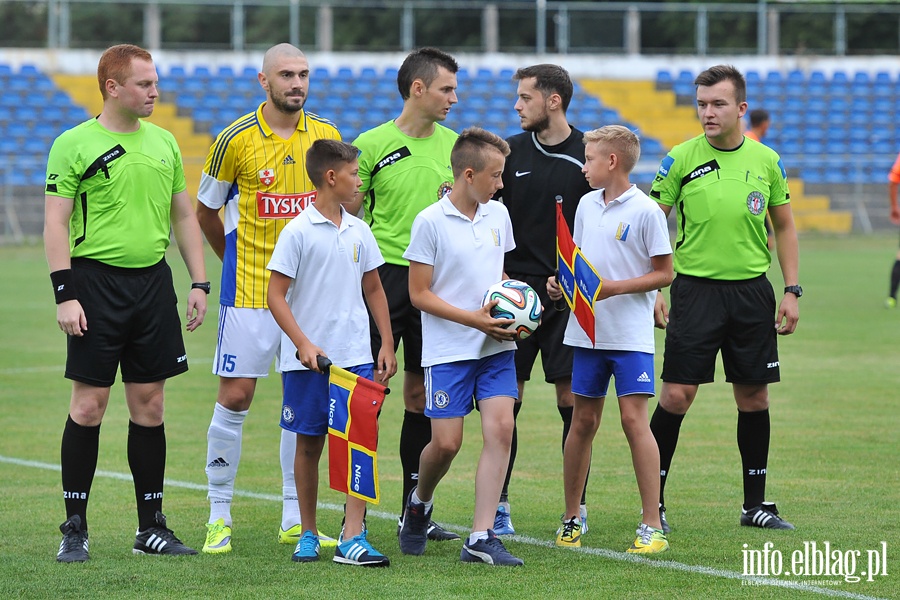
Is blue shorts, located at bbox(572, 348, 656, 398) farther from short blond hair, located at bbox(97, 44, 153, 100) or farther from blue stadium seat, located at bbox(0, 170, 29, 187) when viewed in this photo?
blue stadium seat, located at bbox(0, 170, 29, 187)

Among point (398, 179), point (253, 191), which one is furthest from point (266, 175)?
point (398, 179)

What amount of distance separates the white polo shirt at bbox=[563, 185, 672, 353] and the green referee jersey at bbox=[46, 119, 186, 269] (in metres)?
1.99

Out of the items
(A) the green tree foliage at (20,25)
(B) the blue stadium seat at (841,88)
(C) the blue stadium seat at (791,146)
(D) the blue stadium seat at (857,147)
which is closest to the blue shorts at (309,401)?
(C) the blue stadium seat at (791,146)

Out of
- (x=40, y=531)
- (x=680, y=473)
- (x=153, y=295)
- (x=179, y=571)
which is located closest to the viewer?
(x=179, y=571)

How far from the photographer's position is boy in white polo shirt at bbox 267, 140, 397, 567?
5559mm

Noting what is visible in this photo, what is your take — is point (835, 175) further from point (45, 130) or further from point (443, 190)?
point (443, 190)

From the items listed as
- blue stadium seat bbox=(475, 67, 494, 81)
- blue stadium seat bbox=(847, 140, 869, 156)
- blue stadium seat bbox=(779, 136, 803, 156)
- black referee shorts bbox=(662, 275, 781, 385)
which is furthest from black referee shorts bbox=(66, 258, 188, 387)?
blue stadium seat bbox=(847, 140, 869, 156)

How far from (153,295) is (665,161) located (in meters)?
2.60

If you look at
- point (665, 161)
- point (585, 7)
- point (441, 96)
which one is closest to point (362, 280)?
point (441, 96)

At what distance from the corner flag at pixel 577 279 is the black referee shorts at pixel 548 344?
52 centimetres

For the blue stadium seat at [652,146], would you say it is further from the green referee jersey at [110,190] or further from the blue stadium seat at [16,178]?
the green referee jersey at [110,190]

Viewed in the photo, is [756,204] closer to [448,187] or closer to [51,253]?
[448,187]

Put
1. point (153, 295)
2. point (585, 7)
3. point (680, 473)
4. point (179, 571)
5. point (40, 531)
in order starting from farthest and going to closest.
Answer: point (585, 7) → point (680, 473) → point (40, 531) → point (153, 295) → point (179, 571)

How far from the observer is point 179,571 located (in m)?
5.38
